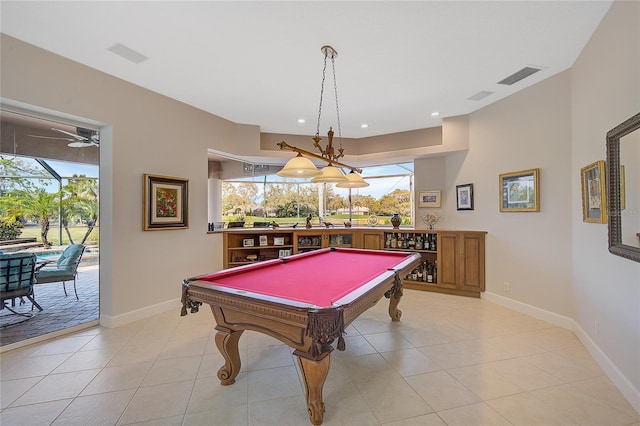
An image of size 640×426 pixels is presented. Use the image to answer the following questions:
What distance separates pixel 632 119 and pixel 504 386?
7.25ft

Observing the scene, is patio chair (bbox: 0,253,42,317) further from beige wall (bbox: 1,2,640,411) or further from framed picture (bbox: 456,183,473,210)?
framed picture (bbox: 456,183,473,210)

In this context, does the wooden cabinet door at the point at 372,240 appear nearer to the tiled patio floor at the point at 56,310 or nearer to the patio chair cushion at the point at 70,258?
the tiled patio floor at the point at 56,310

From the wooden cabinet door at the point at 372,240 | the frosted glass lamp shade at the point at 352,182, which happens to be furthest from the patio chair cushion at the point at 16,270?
the wooden cabinet door at the point at 372,240

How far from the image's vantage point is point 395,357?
8.71 ft

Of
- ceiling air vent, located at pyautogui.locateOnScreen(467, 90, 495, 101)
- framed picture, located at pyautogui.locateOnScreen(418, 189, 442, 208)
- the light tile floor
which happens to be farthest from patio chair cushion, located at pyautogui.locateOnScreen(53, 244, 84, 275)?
ceiling air vent, located at pyautogui.locateOnScreen(467, 90, 495, 101)

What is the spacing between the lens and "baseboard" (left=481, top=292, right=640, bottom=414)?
201 centimetres

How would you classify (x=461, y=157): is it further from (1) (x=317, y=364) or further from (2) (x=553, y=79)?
(1) (x=317, y=364)

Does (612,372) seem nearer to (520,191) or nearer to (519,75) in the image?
(520,191)

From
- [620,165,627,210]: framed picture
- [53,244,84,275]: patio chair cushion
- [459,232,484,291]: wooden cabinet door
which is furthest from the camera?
[459,232,484,291]: wooden cabinet door

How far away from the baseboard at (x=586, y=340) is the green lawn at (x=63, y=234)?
220 inches

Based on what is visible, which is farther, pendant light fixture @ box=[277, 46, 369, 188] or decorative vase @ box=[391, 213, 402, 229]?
decorative vase @ box=[391, 213, 402, 229]

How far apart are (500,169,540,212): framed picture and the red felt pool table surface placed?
1.89 metres

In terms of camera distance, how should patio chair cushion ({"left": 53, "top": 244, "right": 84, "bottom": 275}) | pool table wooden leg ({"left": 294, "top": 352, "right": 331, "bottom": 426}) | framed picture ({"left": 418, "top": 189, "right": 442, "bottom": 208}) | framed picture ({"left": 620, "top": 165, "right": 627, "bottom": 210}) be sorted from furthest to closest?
framed picture ({"left": 418, "top": 189, "right": 442, "bottom": 208}), patio chair cushion ({"left": 53, "top": 244, "right": 84, "bottom": 275}), framed picture ({"left": 620, "top": 165, "right": 627, "bottom": 210}), pool table wooden leg ({"left": 294, "top": 352, "right": 331, "bottom": 426})

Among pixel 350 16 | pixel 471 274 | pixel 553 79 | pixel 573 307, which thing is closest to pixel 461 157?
pixel 553 79
